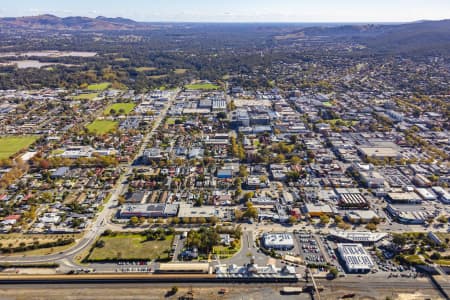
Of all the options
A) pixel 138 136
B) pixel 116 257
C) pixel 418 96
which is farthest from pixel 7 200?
pixel 418 96

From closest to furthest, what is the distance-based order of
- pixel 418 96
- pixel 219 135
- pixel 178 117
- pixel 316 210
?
pixel 316 210 < pixel 219 135 < pixel 178 117 < pixel 418 96

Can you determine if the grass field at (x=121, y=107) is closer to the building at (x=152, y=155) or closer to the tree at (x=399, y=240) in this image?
the building at (x=152, y=155)

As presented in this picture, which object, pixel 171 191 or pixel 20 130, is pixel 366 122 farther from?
pixel 20 130

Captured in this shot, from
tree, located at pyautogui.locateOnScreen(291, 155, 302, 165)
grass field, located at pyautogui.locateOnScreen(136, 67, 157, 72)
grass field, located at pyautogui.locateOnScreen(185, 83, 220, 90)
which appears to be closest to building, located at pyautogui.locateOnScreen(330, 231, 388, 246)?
tree, located at pyautogui.locateOnScreen(291, 155, 302, 165)

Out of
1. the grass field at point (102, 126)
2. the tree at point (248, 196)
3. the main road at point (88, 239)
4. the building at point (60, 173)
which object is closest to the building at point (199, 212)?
the tree at point (248, 196)

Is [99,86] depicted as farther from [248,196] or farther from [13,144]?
[248,196]

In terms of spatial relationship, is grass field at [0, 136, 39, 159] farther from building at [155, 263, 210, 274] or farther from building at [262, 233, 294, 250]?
building at [262, 233, 294, 250]

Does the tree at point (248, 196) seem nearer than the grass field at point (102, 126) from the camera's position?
Yes
